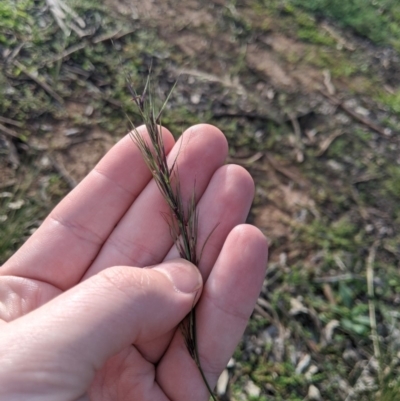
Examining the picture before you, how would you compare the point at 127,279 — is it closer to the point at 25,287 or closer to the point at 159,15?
the point at 25,287

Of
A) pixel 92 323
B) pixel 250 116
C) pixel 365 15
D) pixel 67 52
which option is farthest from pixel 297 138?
pixel 92 323

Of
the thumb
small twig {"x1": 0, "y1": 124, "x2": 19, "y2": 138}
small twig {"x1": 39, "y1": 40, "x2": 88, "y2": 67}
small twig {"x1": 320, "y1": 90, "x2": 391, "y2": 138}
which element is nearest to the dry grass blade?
the thumb

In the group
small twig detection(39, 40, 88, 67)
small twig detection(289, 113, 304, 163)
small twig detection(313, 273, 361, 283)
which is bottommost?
small twig detection(313, 273, 361, 283)

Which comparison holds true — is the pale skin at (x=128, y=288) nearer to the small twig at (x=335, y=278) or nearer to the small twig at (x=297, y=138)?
the small twig at (x=335, y=278)

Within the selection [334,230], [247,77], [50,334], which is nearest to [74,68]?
[247,77]

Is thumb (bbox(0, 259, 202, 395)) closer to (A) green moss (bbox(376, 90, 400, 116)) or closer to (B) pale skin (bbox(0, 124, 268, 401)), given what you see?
(B) pale skin (bbox(0, 124, 268, 401))

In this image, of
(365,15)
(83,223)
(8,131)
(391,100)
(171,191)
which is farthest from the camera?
(365,15)

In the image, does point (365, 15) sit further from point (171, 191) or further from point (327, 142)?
point (171, 191)

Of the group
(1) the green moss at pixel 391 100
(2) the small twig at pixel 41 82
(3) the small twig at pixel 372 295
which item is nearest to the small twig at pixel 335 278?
(3) the small twig at pixel 372 295
